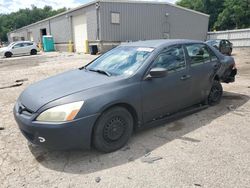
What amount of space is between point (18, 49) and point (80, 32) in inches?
255

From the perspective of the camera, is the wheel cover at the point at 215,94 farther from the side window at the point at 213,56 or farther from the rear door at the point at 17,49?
the rear door at the point at 17,49

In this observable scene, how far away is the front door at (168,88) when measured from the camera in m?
3.96

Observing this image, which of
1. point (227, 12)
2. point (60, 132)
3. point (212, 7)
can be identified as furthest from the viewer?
point (212, 7)

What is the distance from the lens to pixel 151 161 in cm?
337

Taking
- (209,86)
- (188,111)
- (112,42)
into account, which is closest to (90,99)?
(188,111)


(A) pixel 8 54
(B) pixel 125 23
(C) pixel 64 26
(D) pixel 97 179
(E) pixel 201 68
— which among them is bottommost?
(A) pixel 8 54

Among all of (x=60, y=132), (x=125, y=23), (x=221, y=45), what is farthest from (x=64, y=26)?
(x=60, y=132)

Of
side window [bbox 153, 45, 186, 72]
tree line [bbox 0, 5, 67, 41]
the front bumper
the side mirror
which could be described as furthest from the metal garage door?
tree line [bbox 0, 5, 67, 41]

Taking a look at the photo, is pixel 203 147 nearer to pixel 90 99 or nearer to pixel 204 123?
pixel 204 123

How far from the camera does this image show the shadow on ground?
3.32 m

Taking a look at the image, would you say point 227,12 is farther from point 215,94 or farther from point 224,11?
point 215,94

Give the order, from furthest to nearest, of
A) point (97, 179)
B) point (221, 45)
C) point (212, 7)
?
point (212, 7)
point (221, 45)
point (97, 179)

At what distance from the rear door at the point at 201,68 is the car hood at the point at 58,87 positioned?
71.1 inches

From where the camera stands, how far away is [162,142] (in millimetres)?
3912
